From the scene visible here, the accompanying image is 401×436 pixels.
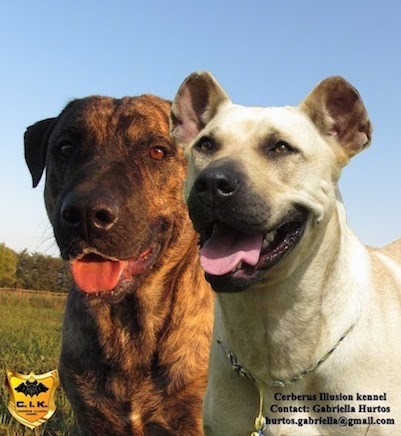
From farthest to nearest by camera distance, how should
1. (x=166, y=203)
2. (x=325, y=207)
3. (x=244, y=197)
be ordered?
1. (x=166, y=203)
2. (x=325, y=207)
3. (x=244, y=197)

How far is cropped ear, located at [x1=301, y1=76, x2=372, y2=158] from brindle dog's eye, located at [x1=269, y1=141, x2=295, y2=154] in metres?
0.37

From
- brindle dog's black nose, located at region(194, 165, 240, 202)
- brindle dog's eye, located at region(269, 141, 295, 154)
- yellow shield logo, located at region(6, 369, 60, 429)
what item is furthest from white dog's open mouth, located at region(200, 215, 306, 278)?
yellow shield logo, located at region(6, 369, 60, 429)

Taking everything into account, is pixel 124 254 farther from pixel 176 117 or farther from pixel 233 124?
pixel 233 124

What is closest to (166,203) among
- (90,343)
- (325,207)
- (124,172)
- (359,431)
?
(124,172)

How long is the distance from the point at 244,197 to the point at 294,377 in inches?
40.1

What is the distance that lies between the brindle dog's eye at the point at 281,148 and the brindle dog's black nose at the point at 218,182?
366 mm

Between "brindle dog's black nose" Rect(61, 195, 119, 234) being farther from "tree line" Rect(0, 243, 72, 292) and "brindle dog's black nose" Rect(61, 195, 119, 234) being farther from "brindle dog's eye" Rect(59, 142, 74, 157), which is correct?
"tree line" Rect(0, 243, 72, 292)

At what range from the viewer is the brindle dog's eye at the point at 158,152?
16.4 feet

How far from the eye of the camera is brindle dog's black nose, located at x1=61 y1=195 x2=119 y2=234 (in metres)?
4.39

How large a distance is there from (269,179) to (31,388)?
331 centimetres

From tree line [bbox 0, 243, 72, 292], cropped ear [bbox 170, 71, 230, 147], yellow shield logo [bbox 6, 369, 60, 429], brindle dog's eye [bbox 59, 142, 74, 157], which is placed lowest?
tree line [bbox 0, 243, 72, 292]

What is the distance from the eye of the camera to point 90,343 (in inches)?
200

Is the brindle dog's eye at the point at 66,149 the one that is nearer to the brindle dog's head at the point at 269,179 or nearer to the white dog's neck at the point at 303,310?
the brindle dog's head at the point at 269,179

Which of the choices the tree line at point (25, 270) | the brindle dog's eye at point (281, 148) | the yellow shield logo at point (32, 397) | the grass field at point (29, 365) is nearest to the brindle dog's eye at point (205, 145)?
the brindle dog's eye at point (281, 148)
